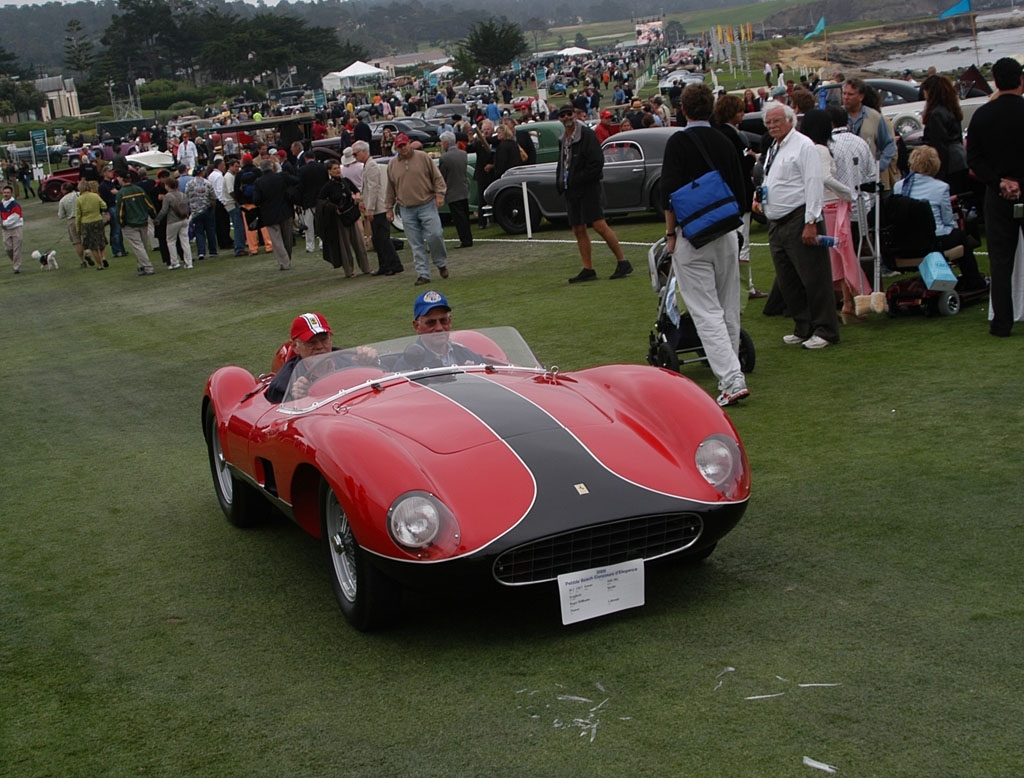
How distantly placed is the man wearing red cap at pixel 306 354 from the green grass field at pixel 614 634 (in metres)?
0.87

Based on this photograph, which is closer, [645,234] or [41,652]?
[41,652]

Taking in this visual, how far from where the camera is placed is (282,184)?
20.6 m

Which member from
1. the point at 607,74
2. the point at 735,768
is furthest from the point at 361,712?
the point at 607,74

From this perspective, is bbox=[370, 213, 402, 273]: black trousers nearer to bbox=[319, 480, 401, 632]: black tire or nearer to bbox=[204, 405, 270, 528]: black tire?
bbox=[204, 405, 270, 528]: black tire

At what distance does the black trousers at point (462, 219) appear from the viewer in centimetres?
2011

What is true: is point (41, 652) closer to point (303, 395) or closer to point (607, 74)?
point (303, 395)

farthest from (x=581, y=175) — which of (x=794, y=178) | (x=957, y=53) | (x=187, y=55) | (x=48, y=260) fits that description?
(x=187, y=55)

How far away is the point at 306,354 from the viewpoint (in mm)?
6941

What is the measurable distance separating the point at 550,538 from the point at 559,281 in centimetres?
1108

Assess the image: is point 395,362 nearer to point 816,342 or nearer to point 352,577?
point 352,577

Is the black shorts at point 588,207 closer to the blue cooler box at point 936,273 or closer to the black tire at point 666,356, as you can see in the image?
the blue cooler box at point 936,273

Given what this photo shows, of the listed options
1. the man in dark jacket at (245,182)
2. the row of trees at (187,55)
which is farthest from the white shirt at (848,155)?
the row of trees at (187,55)

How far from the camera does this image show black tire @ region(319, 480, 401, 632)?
4883 millimetres

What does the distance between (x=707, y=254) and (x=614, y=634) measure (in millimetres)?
3983
